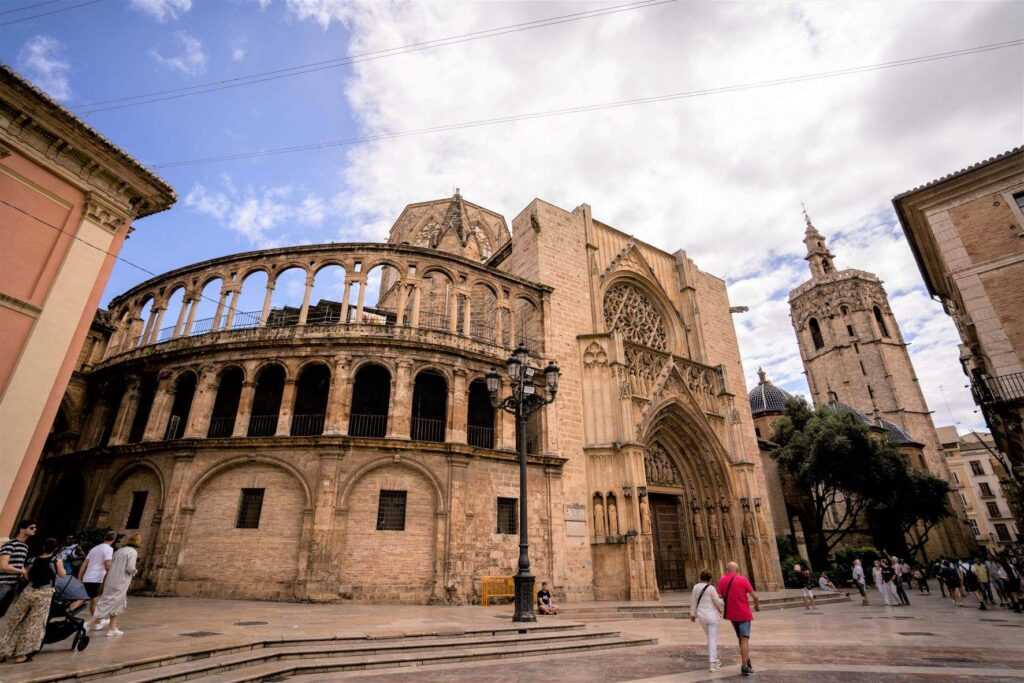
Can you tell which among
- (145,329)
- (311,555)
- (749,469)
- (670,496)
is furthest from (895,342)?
(145,329)

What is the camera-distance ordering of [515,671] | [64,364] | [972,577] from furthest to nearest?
1. [972,577]
2. [64,364]
3. [515,671]

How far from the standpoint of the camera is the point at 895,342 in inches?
1965

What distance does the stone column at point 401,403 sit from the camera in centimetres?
1534

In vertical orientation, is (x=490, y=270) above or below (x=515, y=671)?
above

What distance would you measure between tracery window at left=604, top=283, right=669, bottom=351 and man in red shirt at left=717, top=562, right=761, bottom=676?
15968mm

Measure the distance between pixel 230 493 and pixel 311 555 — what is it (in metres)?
3.38

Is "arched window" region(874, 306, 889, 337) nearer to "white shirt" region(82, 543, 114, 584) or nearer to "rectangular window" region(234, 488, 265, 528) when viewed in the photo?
"rectangular window" region(234, 488, 265, 528)

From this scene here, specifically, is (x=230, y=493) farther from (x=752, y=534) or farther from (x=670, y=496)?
(x=752, y=534)

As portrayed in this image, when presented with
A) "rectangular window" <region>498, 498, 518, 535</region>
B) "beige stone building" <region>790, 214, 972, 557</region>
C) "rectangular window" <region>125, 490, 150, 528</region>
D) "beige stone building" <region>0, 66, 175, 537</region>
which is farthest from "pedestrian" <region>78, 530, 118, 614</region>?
"beige stone building" <region>790, 214, 972, 557</region>

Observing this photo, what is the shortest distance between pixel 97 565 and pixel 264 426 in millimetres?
9294

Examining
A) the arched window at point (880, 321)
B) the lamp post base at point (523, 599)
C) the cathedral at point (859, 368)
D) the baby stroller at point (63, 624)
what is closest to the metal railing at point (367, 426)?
the lamp post base at point (523, 599)

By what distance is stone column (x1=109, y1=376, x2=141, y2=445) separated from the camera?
16797mm

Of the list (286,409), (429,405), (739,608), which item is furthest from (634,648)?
(286,409)

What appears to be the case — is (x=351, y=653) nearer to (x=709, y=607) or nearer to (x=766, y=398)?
(x=709, y=607)
